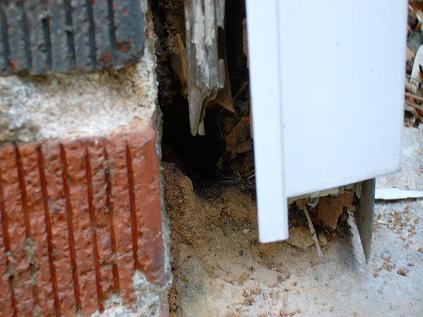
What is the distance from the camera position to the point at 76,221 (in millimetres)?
696

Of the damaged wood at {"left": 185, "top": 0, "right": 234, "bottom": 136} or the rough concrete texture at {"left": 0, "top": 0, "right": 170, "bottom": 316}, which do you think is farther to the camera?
the damaged wood at {"left": 185, "top": 0, "right": 234, "bottom": 136}

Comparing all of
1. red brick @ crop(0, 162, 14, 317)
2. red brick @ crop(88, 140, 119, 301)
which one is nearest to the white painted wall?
red brick @ crop(88, 140, 119, 301)

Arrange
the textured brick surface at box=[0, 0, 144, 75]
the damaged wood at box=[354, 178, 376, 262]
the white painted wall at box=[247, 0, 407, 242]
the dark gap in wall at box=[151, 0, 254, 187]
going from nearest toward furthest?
the textured brick surface at box=[0, 0, 144, 75] → the white painted wall at box=[247, 0, 407, 242] → the dark gap in wall at box=[151, 0, 254, 187] → the damaged wood at box=[354, 178, 376, 262]

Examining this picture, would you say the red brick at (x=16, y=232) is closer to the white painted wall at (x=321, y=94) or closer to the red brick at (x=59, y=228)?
the red brick at (x=59, y=228)

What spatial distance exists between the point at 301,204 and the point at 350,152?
1.06 feet

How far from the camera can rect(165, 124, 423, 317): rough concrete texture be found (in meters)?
1.07

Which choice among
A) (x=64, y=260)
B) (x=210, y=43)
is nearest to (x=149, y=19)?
(x=210, y=43)

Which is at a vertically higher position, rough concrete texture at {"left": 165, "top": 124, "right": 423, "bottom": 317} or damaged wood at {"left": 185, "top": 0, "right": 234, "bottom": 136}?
damaged wood at {"left": 185, "top": 0, "right": 234, "bottom": 136}

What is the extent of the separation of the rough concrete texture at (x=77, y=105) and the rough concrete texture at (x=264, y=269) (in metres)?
0.39

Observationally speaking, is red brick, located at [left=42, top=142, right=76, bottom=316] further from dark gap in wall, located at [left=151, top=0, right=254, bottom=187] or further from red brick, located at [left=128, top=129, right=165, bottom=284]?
dark gap in wall, located at [left=151, top=0, right=254, bottom=187]

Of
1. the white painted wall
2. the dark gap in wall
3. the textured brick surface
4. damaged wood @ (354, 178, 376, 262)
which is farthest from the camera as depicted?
damaged wood @ (354, 178, 376, 262)

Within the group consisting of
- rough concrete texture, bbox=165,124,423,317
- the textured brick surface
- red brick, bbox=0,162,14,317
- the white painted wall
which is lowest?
rough concrete texture, bbox=165,124,423,317

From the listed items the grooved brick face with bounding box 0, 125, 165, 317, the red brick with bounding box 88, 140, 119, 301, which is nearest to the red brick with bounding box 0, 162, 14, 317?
the grooved brick face with bounding box 0, 125, 165, 317

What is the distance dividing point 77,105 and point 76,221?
0.46 feet
